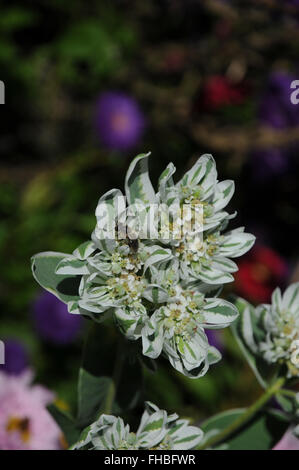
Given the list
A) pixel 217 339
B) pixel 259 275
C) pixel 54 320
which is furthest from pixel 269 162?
pixel 54 320

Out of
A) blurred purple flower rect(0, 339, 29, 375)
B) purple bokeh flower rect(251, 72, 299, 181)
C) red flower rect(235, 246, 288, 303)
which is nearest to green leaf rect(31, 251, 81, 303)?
blurred purple flower rect(0, 339, 29, 375)

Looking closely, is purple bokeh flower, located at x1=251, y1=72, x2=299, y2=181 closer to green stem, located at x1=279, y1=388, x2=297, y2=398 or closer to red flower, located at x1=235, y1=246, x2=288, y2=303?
red flower, located at x1=235, y1=246, x2=288, y2=303

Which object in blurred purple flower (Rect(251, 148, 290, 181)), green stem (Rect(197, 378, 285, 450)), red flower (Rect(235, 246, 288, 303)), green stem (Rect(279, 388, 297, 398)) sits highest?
blurred purple flower (Rect(251, 148, 290, 181))

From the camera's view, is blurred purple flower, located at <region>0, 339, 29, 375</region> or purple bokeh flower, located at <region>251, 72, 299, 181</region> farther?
purple bokeh flower, located at <region>251, 72, 299, 181</region>

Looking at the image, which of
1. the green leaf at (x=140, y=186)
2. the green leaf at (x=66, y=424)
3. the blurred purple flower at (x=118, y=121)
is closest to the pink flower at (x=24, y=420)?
the green leaf at (x=66, y=424)

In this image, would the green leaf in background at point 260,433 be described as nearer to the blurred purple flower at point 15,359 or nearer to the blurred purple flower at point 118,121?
the blurred purple flower at point 15,359

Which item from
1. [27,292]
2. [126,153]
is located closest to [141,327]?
[27,292]
